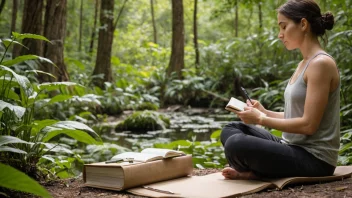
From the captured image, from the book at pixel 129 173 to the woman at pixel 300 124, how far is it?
43 cm

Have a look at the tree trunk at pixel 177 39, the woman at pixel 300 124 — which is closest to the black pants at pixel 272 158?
the woman at pixel 300 124

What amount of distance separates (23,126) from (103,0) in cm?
1112

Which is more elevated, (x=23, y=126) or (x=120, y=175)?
(x=23, y=126)

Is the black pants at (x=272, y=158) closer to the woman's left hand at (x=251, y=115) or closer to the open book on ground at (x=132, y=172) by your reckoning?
the woman's left hand at (x=251, y=115)

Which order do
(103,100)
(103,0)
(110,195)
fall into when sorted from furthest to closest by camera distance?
(103,0)
(103,100)
(110,195)

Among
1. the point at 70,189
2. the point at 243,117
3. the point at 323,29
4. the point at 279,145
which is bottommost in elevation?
the point at 70,189

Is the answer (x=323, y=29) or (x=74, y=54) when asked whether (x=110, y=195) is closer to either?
(x=323, y=29)

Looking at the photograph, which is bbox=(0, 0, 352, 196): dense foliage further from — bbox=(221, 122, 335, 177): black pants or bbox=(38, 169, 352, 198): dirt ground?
bbox=(221, 122, 335, 177): black pants

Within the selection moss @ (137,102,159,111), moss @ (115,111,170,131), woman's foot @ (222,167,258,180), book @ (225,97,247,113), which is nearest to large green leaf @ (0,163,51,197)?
book @ (225,97,247,113)

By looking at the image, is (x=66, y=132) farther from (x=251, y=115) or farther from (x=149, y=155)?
(x=251, y=115)

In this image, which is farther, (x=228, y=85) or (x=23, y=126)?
(x=228, y=85)

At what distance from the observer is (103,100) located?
11141mm

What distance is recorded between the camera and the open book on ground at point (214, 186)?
257 centimetres

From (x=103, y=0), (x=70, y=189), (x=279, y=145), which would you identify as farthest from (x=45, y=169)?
(x=103, y=0)
